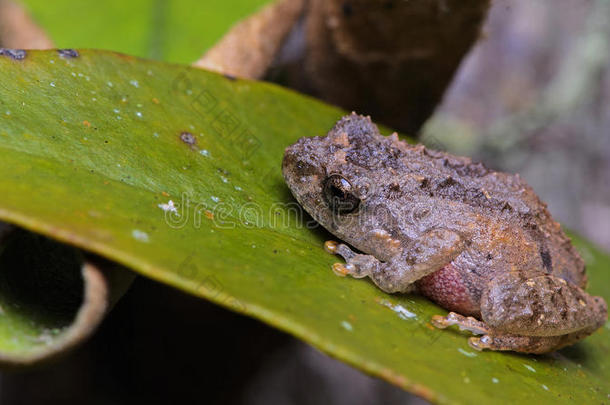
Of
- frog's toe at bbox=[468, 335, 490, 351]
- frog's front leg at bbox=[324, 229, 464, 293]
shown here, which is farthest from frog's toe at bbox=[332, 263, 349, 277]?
frog's toe at bbox=[468, 335, 490, 351]

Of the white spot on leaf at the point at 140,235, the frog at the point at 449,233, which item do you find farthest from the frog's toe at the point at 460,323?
the white spot on leaf at the point at 140,235

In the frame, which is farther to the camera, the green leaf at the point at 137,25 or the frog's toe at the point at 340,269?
the green leaf at the point at 137,25

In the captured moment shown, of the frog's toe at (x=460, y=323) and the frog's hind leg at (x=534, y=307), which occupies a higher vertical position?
the frog's hind leg at (x=534, y=307)

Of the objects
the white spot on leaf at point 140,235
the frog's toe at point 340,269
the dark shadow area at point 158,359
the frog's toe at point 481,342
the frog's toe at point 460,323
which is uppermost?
the white spot on leaf at point 140,235

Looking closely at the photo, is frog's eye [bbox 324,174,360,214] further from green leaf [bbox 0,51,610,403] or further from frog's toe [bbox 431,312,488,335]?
frog's toe [bbox 431,312,488,335]

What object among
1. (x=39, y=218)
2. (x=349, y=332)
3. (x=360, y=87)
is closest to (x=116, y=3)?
(x=360, y=87)

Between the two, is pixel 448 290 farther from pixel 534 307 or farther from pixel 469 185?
pixel 469 185

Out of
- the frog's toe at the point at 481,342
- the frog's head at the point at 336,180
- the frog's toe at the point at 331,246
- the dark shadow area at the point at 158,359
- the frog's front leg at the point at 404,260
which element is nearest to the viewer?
the frog's toe at the point at 481,342

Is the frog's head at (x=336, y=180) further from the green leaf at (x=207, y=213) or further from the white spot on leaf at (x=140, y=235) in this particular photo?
the white spot on leaf at (x=140, y=235)
